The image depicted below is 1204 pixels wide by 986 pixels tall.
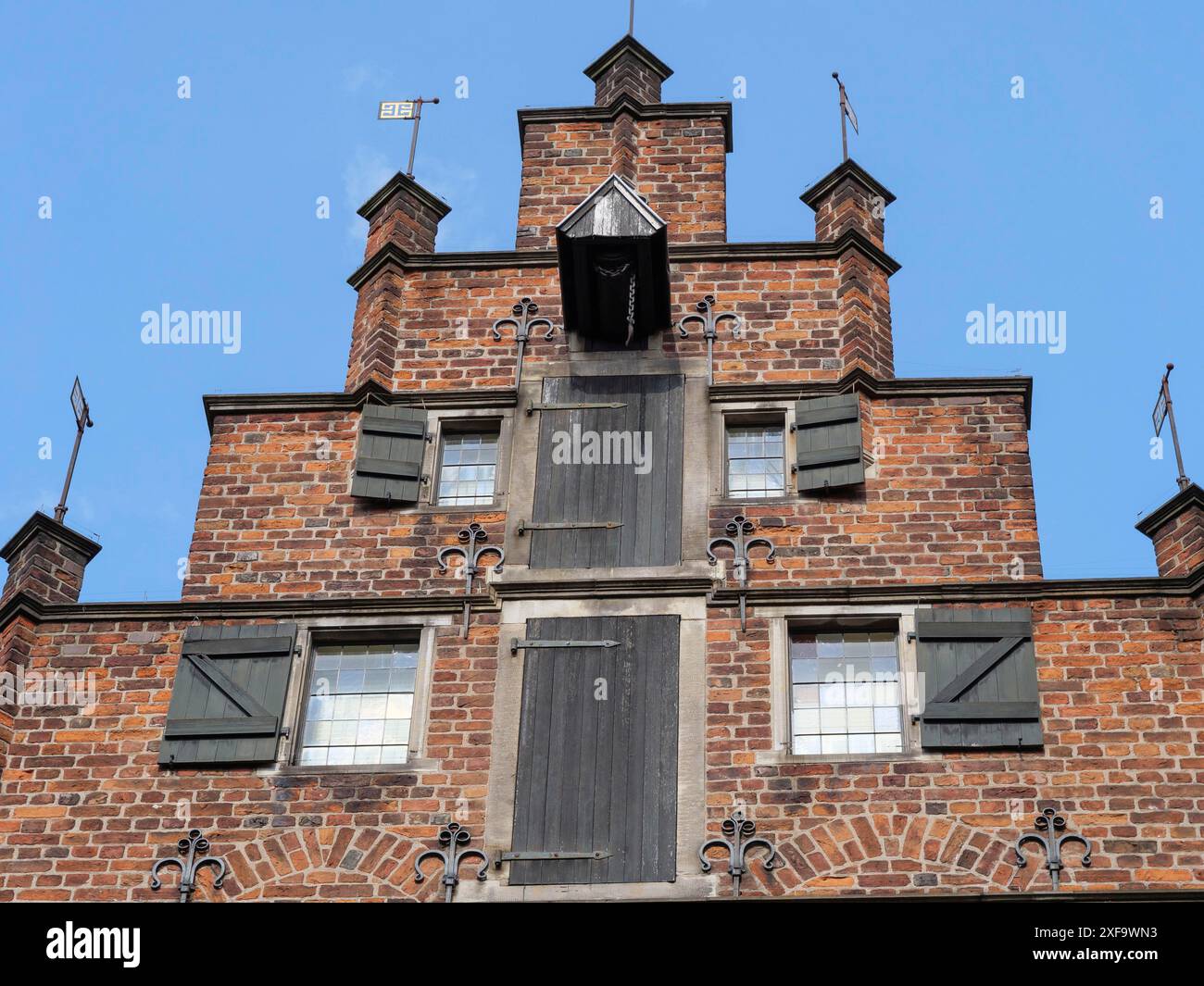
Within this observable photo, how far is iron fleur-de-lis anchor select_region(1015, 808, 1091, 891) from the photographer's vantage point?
15094 mm

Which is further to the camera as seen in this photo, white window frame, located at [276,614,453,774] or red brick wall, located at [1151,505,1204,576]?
red brick wall, located at [1151,505,1204,576]

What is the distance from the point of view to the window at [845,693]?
52.5 ft

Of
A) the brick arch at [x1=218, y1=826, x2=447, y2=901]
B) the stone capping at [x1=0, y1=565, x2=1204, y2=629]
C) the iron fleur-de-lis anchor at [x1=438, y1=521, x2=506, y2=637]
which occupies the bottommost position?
the brick arch at [x1=218, y1=826, x2=447, y2=901]

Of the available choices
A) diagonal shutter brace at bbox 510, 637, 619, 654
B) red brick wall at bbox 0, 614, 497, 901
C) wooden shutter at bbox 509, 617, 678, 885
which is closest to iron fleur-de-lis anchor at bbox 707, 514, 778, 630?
wooden shutter at bbox 509, 617, 678, 885

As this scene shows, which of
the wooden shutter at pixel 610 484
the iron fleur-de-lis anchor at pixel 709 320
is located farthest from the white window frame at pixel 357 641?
the iron fleur-de-lis anchor at pixel 709 320

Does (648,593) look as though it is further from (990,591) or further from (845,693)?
(990,591)

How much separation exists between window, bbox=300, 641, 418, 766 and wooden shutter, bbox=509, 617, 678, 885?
89cm

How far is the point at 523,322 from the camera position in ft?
61.6

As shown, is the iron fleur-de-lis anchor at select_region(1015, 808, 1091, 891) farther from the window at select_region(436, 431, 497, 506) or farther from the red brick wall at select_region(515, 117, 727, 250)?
the red brick wall at select_region(515, 117, 727, 250)

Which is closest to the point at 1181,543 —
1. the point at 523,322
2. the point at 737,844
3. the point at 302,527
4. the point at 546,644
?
the point at 737,844

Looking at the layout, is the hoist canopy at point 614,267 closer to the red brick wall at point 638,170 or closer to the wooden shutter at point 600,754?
the red brick wall at point 638,170

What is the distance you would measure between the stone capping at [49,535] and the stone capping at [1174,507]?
802cm
